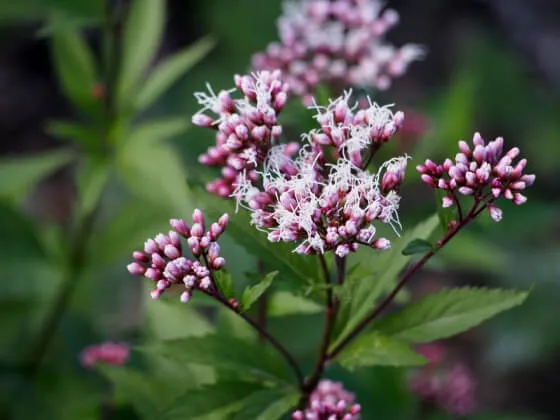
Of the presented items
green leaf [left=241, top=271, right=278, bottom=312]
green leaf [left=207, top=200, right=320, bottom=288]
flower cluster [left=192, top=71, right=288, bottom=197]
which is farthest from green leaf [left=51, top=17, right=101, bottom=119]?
green leaf [left=241, top=271, right=278, bottom=312]

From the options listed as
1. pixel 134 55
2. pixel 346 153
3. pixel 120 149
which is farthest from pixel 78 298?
pixel 346 153

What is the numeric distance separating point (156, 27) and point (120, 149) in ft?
1.89

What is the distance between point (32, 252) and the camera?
14.1ft

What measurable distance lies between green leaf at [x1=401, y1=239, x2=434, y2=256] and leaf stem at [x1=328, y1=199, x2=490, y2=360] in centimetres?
2

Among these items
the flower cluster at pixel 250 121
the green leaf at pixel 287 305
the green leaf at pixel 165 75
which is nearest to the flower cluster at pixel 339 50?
the green leaf at pixel 165 75

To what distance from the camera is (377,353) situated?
2576 mm

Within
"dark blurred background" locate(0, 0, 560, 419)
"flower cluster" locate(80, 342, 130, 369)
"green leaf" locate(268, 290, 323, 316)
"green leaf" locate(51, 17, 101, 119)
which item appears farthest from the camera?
"dark blurred background" locate(0, 0, 560, 419)

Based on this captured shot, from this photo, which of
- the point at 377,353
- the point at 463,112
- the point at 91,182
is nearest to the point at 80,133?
the point at 91,182

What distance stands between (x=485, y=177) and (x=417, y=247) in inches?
10.5

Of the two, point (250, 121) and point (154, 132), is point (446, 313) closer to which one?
point (250, 121)

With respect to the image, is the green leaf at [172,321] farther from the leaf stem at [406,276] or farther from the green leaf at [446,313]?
the green leaf at [446,313]

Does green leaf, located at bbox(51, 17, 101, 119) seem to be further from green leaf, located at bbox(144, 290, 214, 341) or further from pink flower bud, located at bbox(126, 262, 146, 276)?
pink flower bud, located at bbox(126, 262, 146, 276)

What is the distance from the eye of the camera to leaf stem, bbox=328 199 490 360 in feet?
7.83

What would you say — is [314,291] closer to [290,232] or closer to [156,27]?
[290,232]
